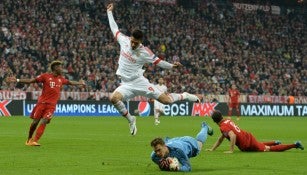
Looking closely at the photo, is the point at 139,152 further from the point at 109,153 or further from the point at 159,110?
the point at 159,110

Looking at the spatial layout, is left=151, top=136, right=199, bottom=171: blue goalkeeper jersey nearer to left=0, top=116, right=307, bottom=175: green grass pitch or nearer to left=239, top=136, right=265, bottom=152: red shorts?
left=0, top=116, right=307, bottom=175: green grass pitch

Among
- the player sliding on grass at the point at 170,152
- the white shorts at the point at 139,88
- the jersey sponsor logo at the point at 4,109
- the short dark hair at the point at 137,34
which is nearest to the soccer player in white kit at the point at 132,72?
the white shorts at the point at 139,88

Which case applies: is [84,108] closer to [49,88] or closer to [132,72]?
[132,72]

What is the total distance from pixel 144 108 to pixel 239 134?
30.7 m

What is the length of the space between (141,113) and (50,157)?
31.9 meters

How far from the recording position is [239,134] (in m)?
17.0

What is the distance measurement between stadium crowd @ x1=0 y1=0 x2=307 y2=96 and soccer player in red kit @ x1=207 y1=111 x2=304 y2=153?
2917cm

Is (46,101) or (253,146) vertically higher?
(46,101)

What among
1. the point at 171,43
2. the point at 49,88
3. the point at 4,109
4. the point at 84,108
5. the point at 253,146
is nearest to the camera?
the point at 253,146

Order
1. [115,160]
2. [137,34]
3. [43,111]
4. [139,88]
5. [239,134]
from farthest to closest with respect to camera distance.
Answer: [139,88] < [43,111] < [137,34] < [239,134] < [115,160]

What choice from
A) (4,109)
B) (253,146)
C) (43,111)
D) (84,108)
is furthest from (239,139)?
(84,108)

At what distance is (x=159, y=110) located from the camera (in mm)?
36594

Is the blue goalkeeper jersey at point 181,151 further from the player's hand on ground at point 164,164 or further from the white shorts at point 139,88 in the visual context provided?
the white shorts at point 139,88

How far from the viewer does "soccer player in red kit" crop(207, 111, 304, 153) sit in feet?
55.0
